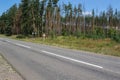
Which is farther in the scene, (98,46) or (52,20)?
(52,20)

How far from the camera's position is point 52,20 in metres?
101

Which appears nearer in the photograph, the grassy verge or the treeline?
the grassy verge

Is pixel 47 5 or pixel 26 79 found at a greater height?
pixel 47 5

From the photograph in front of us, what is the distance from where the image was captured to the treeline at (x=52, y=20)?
8700 cm

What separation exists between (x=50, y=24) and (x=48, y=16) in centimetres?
286

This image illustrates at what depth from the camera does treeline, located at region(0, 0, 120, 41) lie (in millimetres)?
87000

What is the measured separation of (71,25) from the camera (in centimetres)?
12294

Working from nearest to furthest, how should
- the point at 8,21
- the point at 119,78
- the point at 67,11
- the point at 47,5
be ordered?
the point at 119,78 < the point at 47,5 < the point at 67,11 < the point at 8,21

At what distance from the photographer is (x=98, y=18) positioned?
13912 cm

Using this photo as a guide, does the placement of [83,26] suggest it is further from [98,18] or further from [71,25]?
[98,18]

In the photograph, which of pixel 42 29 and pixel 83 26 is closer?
pixel 42 29

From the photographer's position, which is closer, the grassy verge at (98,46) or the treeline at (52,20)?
the grassy verge at (98,46)

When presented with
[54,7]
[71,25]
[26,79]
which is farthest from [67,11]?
[26,79]

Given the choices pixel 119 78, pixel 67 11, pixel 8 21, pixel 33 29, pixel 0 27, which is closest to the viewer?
pixel 119 78
